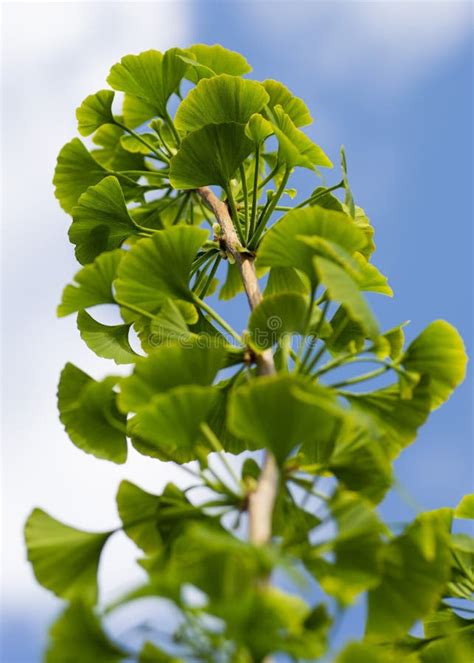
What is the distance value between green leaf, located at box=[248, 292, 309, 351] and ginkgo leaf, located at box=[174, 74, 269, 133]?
936mm

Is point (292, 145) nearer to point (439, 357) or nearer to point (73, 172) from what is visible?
point (439, 357)

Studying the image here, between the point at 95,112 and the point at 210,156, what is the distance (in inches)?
56.7

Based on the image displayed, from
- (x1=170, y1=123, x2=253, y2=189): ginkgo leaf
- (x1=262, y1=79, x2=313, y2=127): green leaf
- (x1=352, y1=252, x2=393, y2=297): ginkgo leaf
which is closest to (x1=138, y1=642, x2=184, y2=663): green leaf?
(x1=352, y1=252, x2=393, y2=297): ginkgo leaf

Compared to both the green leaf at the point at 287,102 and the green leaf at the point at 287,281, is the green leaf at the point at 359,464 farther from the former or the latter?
the green leaf at the point at 287,102

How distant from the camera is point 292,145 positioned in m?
2.65

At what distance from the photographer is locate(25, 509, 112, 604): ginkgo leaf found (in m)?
1.98

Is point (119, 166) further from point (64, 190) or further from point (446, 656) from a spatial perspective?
point (446, 656)

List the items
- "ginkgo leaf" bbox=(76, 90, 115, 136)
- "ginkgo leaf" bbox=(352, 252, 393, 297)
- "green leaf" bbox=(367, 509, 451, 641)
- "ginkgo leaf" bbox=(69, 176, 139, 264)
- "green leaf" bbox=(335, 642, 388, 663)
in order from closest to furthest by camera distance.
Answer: "green leaf" bbox=(335, 642, 388, 663)
"green leaf" bbox=(367, 509, 451, 641)
"ginkgo leaf" bbox=(352, 252, 393, 297)
"ginkgo leaf" bbox=(69, 176, 139, 264)
"ginkgo leaf" bbox=(76, 90, 115, 136)

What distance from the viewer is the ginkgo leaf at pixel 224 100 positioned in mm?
2766

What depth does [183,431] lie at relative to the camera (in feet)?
6.02

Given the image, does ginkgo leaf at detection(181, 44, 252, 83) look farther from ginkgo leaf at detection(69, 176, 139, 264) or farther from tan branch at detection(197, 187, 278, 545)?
ginkgo leaf at detection(69, 176, 139, 264)

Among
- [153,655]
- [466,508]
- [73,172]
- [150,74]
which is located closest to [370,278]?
[466,508]

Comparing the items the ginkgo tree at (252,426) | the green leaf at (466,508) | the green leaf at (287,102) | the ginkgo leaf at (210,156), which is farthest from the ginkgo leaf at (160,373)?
the green leaf at (287,102)

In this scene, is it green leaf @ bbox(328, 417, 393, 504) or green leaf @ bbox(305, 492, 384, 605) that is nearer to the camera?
green leaf @ bbox(305, 492, 384, 605)
